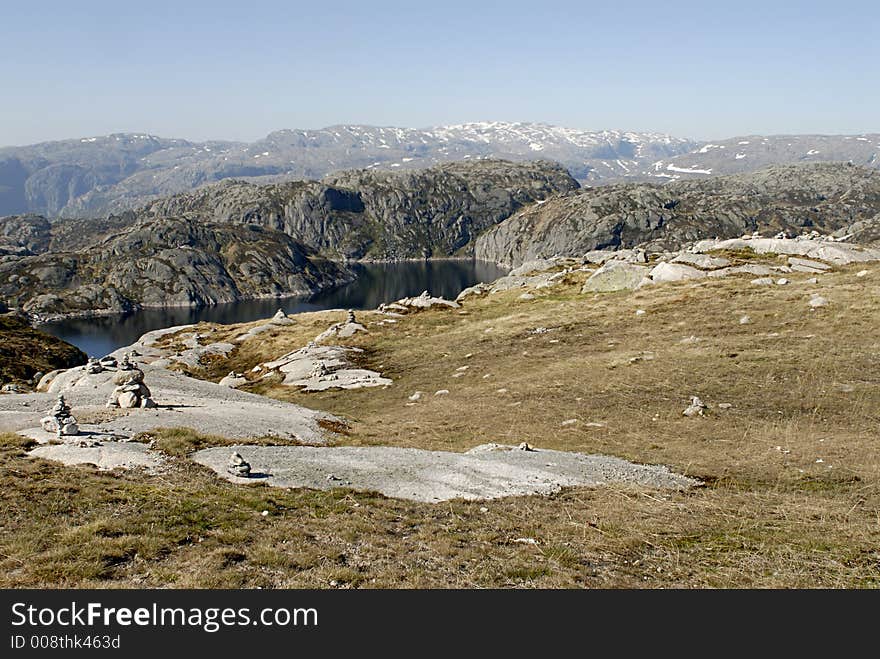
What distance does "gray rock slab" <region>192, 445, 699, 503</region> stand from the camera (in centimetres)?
2311

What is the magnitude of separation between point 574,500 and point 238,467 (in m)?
14.4

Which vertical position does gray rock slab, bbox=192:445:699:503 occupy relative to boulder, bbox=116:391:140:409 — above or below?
below

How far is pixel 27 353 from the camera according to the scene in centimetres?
9662

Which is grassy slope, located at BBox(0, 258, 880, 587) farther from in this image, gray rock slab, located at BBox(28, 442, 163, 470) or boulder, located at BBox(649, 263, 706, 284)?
boulder, located at BBox(649, 263, 706, 284)

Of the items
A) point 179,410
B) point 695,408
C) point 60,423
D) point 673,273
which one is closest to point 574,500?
point 695,408

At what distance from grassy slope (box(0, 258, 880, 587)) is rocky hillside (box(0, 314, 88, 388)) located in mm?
58856

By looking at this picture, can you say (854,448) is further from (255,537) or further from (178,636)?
(178,636)

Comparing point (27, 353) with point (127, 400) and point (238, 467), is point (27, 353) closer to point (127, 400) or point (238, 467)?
point (127, 400)

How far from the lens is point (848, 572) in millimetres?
15109

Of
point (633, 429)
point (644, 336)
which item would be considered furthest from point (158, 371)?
point (644, 336)

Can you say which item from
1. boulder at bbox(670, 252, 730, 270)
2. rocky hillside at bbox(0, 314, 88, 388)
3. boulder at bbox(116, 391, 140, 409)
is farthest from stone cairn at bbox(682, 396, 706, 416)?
rocky hillside at bbox(0, 314, 88, 388)

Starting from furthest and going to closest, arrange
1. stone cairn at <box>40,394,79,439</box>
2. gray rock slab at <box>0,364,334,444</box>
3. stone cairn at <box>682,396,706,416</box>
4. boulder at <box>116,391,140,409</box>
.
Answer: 1. stone cairn at <box>682,396,706,416</box>
2. boulder at <box>116,391,140,409</box>
3. gray rock slab at <box>0,364,334,444</box>
4. stone cairn at <box>40,394,79,439</box>

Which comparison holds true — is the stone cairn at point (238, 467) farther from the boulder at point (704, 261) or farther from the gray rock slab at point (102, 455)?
the boulder at point (704, 261)

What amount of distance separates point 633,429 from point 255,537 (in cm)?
2470
